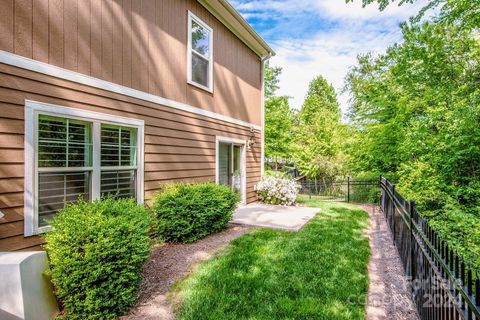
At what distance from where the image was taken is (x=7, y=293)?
220 centimetres

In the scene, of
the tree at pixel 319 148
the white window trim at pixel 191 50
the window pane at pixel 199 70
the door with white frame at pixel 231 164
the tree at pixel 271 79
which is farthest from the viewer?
the tree at pixel 271 79

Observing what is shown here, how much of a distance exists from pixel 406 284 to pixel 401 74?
8.96m

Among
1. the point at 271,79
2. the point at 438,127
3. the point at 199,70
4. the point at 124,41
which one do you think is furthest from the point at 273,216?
the point at 271,79

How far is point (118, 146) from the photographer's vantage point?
4.40 m

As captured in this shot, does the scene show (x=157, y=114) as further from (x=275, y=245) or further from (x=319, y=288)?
(x=319, y=288)

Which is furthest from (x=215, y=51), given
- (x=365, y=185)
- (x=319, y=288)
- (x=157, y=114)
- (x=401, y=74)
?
(x=365, y=185)

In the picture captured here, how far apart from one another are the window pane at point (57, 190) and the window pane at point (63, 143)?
0.16 metres

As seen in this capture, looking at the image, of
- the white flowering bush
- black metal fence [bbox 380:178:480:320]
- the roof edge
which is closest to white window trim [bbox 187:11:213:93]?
the roof edge

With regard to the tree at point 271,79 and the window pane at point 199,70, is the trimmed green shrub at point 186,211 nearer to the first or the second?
the window pane at point 199,70

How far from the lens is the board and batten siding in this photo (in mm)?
3240

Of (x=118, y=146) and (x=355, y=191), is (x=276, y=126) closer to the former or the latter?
(x=355, y=191)

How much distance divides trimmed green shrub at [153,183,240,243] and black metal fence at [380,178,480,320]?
3219mm

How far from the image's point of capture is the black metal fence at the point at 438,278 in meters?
1.51

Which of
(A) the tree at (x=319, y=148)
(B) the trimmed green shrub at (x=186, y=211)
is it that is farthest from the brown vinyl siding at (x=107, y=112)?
(A) the tree at (x=319, y=148)
